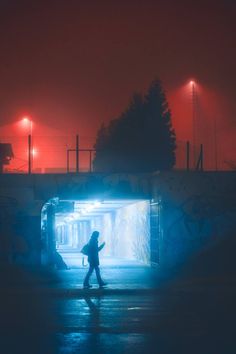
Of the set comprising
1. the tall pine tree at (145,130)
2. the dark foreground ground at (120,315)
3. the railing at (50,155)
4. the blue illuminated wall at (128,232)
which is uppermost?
the tall pine tree at (145,130)

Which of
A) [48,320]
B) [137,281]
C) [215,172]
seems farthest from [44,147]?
[48,320]

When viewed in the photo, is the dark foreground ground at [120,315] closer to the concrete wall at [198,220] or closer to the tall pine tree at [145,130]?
the concrete wall at [198,220]

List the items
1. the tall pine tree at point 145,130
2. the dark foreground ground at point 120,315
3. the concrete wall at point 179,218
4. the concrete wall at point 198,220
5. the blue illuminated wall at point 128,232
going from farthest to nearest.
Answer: the tall pine tree at point 145,130
the blue illuminated wall at point 128,232
the concrete wall at point 179,218
the concrete wall at point 198,220
the dark foreground ground at point 120,315

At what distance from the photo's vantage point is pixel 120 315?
15.6 m

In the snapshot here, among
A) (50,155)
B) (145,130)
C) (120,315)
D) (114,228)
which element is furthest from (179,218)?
(145,130)

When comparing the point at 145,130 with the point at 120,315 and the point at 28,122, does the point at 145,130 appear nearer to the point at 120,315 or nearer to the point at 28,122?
the point at 28,122

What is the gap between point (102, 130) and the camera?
319 ft

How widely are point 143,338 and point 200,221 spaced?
1754cm

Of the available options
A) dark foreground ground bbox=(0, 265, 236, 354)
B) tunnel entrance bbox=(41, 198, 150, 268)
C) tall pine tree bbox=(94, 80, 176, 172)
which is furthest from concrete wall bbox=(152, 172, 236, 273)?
tall pine tree bbox=(94, 80, 176, 172)

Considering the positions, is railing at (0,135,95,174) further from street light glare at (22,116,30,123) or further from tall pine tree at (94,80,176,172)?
tall pine tree at (94,80,176,172)

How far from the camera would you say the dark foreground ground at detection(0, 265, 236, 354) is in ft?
37.8

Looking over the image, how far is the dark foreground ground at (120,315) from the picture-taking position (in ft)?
37.8

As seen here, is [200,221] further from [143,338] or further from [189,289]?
[143,338]

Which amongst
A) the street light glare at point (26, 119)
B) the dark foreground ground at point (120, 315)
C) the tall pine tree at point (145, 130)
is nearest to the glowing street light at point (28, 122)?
the street light glare at point (26, 119)
